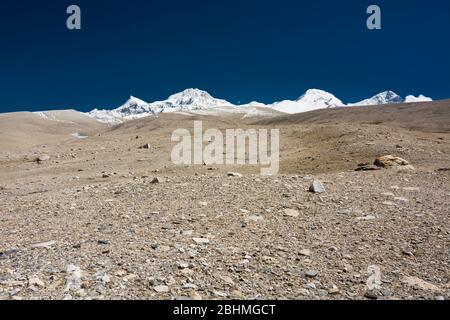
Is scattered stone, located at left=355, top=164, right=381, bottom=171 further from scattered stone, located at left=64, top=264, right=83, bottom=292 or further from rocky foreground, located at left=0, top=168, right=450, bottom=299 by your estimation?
scattered stone, located at left=64, top=264, right=83, bottom=292

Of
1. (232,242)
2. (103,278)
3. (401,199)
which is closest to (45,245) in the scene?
(103,278)

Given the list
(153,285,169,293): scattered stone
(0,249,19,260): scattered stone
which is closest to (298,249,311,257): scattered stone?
(153,285,169,293): scattered stone

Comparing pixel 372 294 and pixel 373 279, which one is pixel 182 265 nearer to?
pixel 372 294

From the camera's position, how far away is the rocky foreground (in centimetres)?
523

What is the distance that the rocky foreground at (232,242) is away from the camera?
5230mm

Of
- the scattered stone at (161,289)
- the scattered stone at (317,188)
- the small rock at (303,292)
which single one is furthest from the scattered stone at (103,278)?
the scattered stone at (317,188)

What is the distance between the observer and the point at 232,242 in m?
6.88

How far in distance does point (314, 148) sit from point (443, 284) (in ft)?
51.5

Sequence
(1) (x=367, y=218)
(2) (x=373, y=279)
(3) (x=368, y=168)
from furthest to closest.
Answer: (3) (x=368, y=168) < (1) (x=367, y=218) < (2) (x=373, y=279)

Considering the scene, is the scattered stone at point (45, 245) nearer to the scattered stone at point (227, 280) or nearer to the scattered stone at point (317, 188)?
the scattered stone at point (227, 280)

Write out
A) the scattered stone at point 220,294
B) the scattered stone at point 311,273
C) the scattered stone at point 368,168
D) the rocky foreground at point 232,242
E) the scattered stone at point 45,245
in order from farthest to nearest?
the scattered stone at point 368,168
the scattered stone at point 45,245
the scattered stone at point 311,273
the rocky foreground at point 232,242
the scattered stone at point 220,294

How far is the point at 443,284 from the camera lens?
18.0ft

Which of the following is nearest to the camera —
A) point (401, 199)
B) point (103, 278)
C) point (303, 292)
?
point (303, 292)

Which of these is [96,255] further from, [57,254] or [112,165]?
[112,165]
